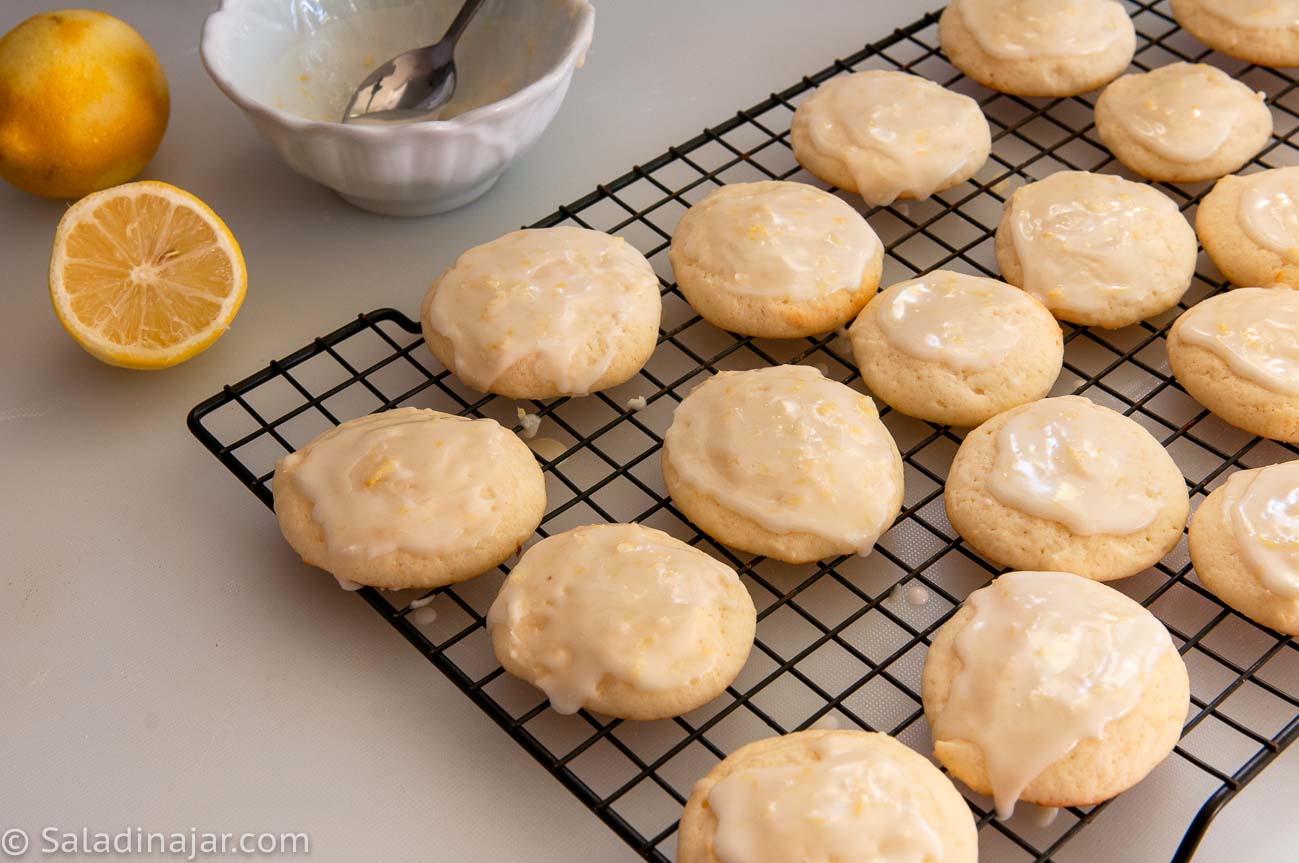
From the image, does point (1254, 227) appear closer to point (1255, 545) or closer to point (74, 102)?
point (1255, 545)

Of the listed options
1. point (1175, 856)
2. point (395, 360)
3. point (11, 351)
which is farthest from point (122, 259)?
point (1175, 856)

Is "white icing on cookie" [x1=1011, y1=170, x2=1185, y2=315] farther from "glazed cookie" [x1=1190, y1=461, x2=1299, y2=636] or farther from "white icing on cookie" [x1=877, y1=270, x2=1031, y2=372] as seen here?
"glazed cookie" [x1=1190, y1=461, x2=1299, y2=636]

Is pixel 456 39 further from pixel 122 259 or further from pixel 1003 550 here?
pixel 1003 550

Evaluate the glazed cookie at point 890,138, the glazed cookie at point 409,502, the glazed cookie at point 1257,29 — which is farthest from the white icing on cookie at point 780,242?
the glazed cookie at point 1257,29

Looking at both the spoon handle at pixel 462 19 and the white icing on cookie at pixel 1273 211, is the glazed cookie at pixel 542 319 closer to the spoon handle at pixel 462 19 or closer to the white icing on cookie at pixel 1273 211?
the spoon handle at pixel 462 19

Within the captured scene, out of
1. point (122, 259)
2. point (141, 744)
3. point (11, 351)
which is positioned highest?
point (122, 259)

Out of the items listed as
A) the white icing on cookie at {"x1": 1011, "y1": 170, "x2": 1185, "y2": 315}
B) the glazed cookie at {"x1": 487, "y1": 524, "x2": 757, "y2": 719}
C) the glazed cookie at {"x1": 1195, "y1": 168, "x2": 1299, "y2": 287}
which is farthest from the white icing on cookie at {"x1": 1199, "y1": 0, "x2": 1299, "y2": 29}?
the glazed cookie at {"x1": 487, "y1": 524, "x2": 757, "y2": 719}

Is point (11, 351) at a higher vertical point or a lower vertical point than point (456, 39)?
lower
